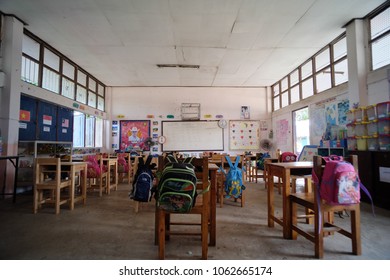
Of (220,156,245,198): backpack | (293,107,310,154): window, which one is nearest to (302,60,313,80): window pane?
(293,107,310,154): window

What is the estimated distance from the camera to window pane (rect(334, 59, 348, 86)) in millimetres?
4250

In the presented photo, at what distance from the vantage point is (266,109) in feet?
25.3

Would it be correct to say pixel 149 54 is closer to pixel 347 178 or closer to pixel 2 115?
pixel 2 115

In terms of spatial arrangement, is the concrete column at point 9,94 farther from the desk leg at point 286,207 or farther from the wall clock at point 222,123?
the wall clock at point 222,123

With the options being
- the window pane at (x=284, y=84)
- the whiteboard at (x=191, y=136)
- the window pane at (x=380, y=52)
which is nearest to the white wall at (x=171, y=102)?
the whiteboard at (x=191, y=136)

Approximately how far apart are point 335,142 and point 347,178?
11.4ft

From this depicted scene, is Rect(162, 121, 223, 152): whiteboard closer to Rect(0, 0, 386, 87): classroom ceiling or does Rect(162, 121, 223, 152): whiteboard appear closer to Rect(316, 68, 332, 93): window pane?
Rect(0, 0, 386, 87): classroom ceiling

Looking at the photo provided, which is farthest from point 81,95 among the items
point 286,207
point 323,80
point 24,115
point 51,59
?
point 323,80

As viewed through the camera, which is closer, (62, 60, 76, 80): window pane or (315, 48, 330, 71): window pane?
(315, 48, 330, 71): window pane

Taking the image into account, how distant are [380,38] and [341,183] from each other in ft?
12.7

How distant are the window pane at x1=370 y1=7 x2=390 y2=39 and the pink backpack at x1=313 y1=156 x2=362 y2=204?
374 centimetres

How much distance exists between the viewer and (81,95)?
6.00 meters

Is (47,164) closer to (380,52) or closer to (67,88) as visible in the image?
(67,88)

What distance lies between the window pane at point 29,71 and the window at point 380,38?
7.23 metres
